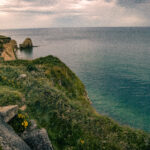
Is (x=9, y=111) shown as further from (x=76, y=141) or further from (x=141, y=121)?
(x=141, y=121)

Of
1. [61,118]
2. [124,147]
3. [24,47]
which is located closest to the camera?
[124,147]

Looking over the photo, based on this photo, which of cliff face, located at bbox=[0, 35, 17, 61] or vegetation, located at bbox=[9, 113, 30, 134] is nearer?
vegetation, located at bbox=[9, 113, 30, 134]

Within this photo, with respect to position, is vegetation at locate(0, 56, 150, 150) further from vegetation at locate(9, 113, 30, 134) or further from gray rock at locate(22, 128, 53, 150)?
vegetation at locate(9, 113, 30, 134)

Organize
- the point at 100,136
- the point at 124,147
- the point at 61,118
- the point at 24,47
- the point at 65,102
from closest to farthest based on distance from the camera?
the point at 124,147 → the point at 100,136 → the point at 61,118 → the point at 65,102 → the point at 24,47

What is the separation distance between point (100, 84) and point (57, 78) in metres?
19.2

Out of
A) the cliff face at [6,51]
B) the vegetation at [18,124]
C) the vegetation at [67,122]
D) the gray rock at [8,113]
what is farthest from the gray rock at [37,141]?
the cliff face at [6,51]

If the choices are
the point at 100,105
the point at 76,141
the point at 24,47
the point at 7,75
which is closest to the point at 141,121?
the point at 100,105

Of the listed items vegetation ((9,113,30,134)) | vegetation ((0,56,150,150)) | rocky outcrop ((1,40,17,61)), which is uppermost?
rocky outcrop ((1,40,17,61))

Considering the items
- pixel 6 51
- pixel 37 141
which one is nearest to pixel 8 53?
pixel 6 51

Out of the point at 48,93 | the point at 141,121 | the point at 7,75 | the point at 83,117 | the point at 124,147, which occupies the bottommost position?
the point at 141,121

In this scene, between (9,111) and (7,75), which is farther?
(7,75)

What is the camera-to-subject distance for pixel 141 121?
25.0m

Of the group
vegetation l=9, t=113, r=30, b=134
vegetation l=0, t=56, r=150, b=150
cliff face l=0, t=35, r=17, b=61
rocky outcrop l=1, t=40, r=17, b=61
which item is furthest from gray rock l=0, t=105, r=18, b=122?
rocky outcrop l=1, t=40, r=17, b=61

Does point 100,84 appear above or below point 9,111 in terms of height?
below
